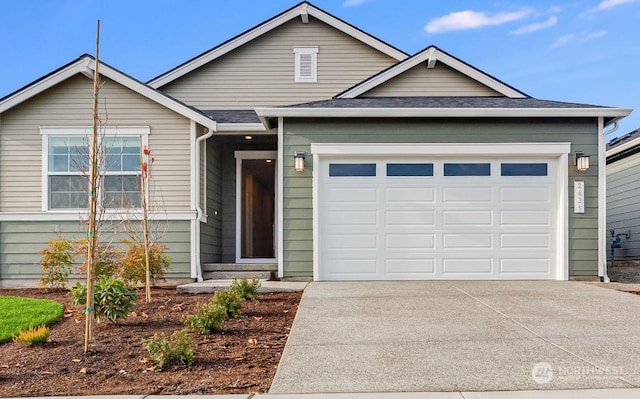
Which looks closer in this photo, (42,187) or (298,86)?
(42,187)

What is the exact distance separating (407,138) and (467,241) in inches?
82.0

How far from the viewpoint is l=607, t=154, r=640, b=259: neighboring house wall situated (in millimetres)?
13547

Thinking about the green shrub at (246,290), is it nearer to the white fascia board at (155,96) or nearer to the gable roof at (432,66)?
the white fascia board at (155,96)

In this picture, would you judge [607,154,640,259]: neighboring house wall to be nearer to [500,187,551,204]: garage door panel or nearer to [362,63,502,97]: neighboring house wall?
[362,63,502,97]: neighboring house wall

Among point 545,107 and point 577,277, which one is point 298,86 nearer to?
point 545,107

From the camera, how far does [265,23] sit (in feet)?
42.8

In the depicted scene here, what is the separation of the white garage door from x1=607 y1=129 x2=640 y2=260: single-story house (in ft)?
15.7

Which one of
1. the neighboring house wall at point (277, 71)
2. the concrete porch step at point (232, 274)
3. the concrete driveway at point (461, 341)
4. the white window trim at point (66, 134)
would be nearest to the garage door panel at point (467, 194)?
the concrete driveway at point (461, 341)

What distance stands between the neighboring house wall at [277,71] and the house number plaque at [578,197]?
5305 mm

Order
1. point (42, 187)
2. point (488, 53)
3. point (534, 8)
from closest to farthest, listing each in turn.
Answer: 1. point (42, 187)
2. point (534, 8)
3. point (488, 53)

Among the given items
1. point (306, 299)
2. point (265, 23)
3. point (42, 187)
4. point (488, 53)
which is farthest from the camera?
point (488, 53)

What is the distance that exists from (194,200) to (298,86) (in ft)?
13.8

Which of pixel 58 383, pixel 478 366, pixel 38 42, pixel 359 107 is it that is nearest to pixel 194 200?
pixel 359 107

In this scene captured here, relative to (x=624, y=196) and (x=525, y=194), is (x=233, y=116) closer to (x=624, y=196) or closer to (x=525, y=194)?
(x=525, y=194)
